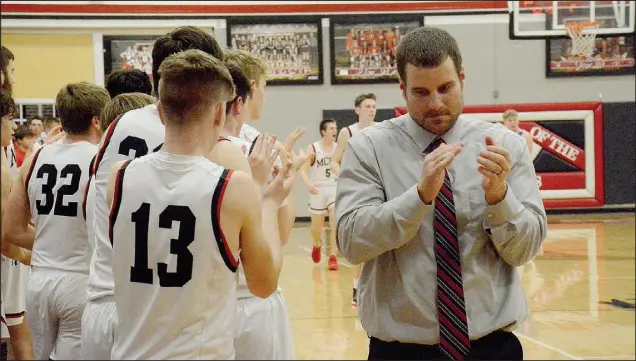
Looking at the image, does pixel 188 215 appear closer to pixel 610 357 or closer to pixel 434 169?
pixel 434 169

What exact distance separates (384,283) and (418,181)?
1.16 feet

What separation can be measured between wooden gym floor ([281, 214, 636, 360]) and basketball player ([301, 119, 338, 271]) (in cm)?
27

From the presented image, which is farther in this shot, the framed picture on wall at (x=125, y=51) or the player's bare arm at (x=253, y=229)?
the framed picture on wall at (x=125, y=51)

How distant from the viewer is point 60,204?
12.8ft

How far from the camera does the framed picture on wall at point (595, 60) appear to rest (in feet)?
50.4

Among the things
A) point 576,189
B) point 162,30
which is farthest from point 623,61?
point 162,30

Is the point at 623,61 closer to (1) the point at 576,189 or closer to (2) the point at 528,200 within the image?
(1) the point at 576,189

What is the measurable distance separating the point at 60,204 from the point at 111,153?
998 millimetres

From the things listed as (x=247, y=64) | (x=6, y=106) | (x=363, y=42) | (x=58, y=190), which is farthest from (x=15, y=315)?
(x=363, y=42)

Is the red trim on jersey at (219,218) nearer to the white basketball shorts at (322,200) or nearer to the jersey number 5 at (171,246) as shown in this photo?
the jersey number 5 at (171,246)

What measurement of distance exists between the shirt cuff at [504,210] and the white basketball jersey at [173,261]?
785 millimetres

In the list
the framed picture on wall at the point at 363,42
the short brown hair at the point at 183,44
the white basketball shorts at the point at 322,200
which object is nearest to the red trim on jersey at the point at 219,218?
the short brown hair at the point at 183,44

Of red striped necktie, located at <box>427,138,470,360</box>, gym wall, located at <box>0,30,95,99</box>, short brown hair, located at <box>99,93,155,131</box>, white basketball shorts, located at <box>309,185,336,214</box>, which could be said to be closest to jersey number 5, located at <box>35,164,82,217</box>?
short brown hair, located at <box>99,93,155,131</box>

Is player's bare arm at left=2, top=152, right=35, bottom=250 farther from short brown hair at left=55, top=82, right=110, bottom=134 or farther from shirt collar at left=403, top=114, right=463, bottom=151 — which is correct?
shirt collar at left=403, top=114, right=463, bottom=151
